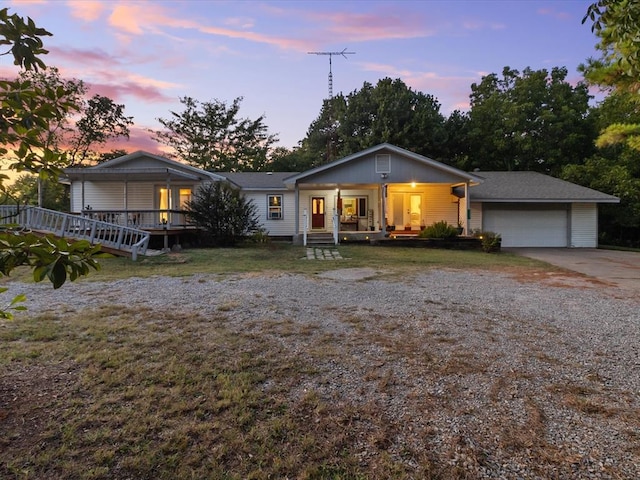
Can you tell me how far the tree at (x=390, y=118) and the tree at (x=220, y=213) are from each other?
15.1 metres

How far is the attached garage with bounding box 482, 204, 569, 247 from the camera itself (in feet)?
59.5

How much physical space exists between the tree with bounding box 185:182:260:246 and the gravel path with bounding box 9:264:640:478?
7.58m

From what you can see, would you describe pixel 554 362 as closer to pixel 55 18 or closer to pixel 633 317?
pixel 633 317

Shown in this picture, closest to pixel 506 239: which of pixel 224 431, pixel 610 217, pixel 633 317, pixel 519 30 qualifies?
pixel 610 217

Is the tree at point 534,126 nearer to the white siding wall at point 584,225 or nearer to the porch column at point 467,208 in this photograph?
the white siding wall at point 584,225

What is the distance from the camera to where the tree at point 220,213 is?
15.0 m

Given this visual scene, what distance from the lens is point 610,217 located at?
20.9 m

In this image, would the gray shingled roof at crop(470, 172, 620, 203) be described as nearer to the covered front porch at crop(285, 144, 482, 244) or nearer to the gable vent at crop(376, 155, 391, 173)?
the covered front porch at crop(285, 144, 482, 244)

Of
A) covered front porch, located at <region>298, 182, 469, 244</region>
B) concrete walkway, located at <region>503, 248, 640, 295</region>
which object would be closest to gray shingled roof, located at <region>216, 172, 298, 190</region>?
covered front porch, located at <region>298, 182, 469, 244</region>

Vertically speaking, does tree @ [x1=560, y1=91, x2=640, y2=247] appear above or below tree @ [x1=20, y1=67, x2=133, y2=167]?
below

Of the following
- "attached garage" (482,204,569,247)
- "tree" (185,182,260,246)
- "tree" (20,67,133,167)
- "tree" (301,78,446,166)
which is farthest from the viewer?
"tree" (20,67,133,167)

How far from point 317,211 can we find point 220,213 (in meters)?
6.58

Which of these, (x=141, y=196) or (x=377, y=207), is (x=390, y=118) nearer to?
(x=377, y=207)

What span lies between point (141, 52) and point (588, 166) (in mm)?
23125
